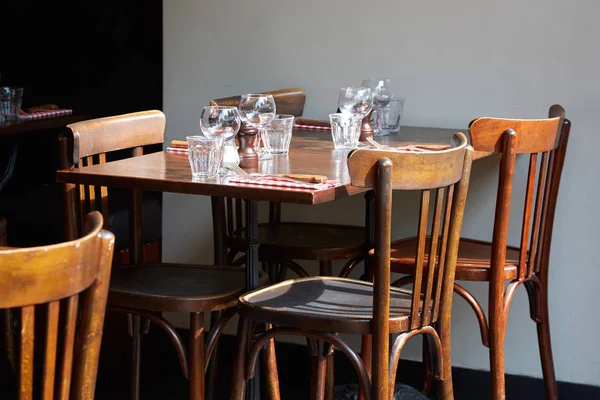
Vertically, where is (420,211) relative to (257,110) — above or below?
below

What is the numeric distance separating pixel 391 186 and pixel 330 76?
1449 mm

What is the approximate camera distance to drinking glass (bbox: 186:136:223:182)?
6.83ft

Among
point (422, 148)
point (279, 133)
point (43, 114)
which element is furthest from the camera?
point (43, 114)

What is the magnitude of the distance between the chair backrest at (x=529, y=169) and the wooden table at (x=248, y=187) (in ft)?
0.44

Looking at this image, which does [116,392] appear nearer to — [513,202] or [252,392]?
[252,392]

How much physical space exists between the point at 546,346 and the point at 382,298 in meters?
1.13

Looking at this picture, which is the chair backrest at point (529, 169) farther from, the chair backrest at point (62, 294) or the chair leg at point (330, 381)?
the chair backrest at point (62, 294)

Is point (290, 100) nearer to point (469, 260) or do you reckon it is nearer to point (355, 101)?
point (355, 101)

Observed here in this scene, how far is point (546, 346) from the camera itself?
9.42 feet

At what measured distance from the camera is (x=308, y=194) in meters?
1.91

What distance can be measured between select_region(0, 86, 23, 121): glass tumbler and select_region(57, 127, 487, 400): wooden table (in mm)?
1418

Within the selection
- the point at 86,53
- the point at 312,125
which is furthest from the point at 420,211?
the point at 86,53

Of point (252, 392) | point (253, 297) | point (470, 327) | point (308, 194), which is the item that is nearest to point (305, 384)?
point (470, 327)

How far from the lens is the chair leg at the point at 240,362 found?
2.17m
